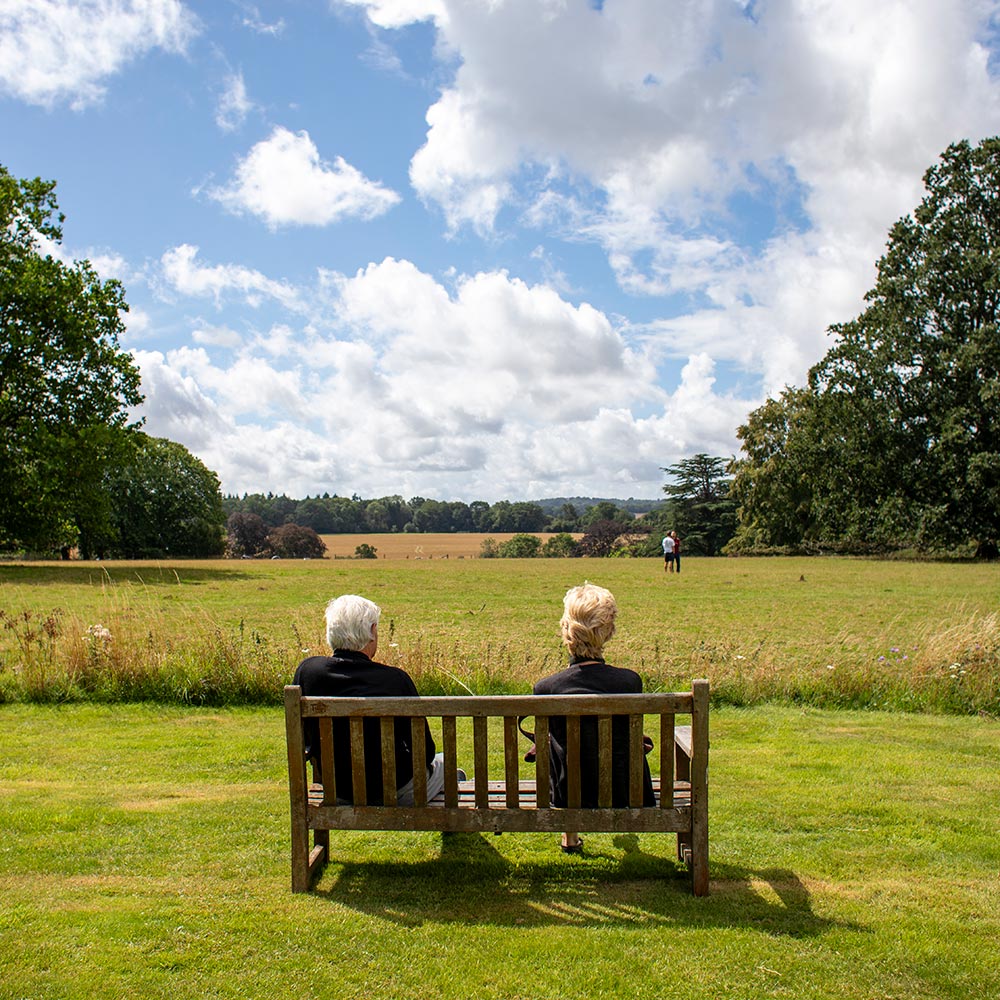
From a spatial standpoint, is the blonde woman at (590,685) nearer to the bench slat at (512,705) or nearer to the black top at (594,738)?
the black top at (594,738)

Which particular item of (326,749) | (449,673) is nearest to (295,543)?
(449,673)

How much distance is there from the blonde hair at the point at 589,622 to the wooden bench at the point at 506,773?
414 mm

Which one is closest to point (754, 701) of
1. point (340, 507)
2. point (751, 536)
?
point (751, 536)

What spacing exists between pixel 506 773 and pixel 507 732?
22 centimetres

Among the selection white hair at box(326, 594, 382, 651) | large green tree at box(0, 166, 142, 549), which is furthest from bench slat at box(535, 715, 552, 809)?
large green tree at box(0, 166, 142, 549)

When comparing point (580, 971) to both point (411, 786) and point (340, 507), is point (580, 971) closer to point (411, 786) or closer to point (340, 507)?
point (411, 786)

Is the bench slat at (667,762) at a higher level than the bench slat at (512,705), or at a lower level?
lower

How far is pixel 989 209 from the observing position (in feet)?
137

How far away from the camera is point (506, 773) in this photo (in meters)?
4.40

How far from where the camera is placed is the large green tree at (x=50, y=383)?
31.2 metres

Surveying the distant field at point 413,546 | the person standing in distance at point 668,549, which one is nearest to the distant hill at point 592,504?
the distant field at point 413,546

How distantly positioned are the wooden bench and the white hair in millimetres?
409

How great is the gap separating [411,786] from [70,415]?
32.6 meters

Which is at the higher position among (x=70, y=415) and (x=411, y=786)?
(x=70, y=415)
